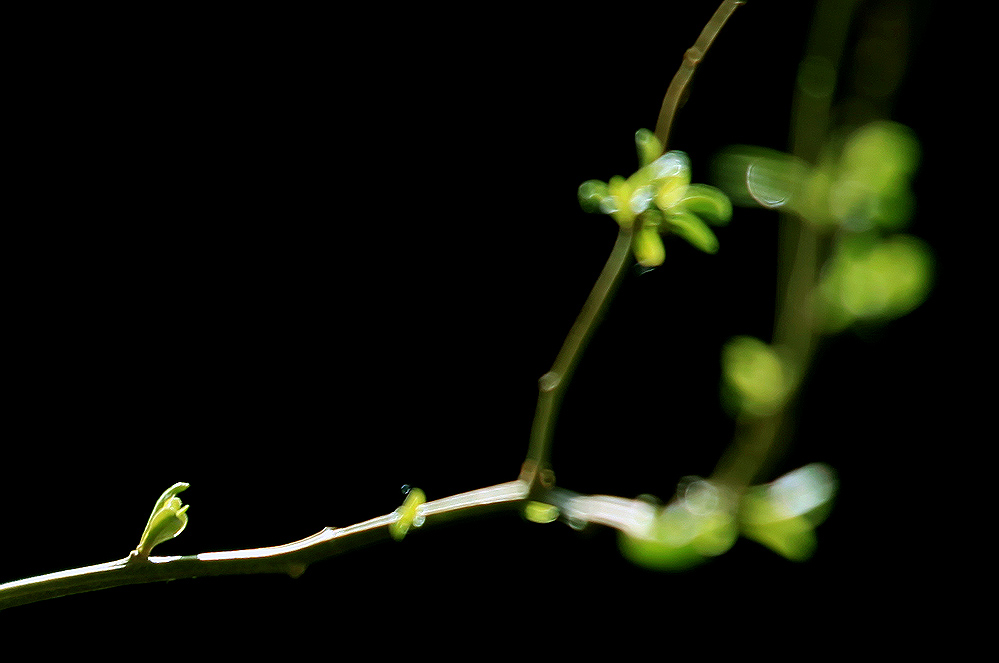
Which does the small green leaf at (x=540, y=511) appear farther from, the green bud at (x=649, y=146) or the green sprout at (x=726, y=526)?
the green bud at (x=649, y=146)

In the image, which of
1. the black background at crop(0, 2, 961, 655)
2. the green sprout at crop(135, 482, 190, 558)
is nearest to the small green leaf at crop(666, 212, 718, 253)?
the green sprout at crop(135, 482, 190, 558)

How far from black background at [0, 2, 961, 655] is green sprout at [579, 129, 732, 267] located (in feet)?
1.09

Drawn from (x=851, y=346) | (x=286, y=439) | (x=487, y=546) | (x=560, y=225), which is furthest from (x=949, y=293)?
(x=286, y=439)

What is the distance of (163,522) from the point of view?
11.7 inches

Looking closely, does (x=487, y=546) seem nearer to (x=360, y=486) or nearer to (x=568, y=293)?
(x=360, y=486)

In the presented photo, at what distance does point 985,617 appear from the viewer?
2.31ft

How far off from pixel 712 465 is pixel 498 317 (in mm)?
250

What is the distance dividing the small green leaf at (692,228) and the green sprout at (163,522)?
0.76 feet

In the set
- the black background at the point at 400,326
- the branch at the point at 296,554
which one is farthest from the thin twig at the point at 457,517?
the black background at the point at 400,326

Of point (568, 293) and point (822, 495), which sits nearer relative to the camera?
point (822, 495)

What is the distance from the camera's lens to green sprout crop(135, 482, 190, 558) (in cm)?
30

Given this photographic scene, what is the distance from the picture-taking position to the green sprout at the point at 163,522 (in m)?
0.30

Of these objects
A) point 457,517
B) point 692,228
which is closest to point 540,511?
point 457,517

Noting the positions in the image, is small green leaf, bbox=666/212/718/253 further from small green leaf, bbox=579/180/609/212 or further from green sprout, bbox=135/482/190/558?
green sprout, bbox=135/482/190/558
